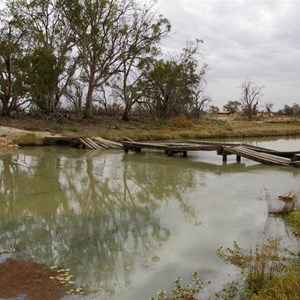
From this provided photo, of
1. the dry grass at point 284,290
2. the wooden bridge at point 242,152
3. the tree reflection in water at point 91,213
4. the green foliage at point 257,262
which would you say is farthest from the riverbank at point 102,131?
the dry grass at point 284,290

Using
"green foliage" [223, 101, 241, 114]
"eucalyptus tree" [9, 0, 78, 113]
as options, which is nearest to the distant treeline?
"eucalyptus tree" [9, 0, 78, 113]

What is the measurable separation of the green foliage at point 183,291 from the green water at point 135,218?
150mm

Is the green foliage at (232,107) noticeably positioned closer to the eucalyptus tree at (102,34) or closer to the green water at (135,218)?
the eucalyptus tree at (102,34)

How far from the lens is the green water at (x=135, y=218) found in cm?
490

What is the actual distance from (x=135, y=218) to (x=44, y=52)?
73.6 feet

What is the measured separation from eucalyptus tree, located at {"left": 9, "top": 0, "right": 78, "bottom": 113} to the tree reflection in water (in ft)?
46.7

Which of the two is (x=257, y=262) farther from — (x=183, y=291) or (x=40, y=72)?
(x=40, y=72)

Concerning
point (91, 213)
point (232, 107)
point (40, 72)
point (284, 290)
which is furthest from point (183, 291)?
point (232, 107)

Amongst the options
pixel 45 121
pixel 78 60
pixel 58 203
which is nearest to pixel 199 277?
pixel 58 203

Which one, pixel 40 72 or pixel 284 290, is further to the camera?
pixel 40 72

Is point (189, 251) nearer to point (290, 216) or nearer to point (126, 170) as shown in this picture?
point (290, 216)

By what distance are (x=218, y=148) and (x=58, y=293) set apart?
37.8ft

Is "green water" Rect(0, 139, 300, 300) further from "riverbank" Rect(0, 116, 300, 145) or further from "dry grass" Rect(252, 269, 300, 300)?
"riverbank" Rect(0, 116, 300, 145)

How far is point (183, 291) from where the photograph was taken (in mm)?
4238
